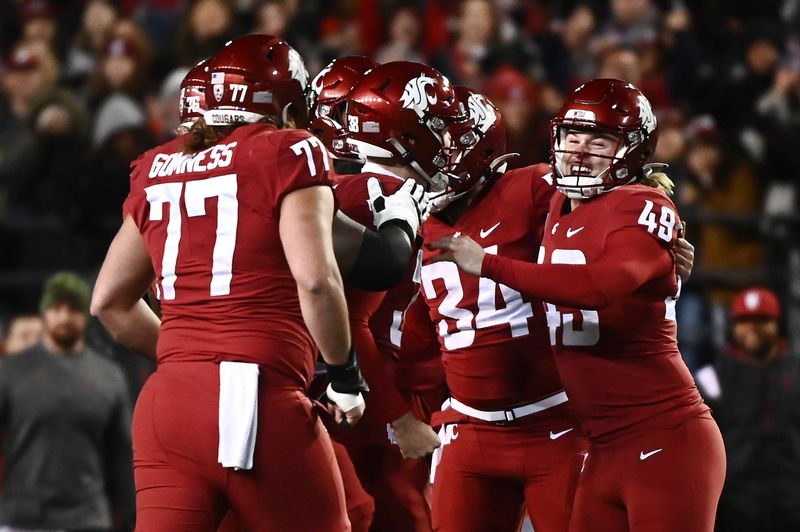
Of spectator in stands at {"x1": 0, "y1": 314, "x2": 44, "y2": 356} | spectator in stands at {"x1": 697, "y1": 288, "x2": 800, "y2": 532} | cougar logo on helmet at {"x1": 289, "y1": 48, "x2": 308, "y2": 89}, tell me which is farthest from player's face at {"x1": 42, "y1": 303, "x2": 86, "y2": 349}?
cougar logo on helmet at {"x1": 289, "y1": 48, "x2": 308, "y2": 89}

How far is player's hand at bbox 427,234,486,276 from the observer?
4.74 meters

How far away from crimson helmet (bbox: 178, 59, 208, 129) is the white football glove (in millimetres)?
615

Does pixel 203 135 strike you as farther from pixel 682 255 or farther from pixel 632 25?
pixel 632 25

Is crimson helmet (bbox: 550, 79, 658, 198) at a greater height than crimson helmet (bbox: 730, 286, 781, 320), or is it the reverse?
crimson helmet (bbox: 550, 79, 658, 198)

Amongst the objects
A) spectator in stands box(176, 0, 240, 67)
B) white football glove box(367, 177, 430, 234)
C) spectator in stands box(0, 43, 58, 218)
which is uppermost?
spectator in stands box(176, 0, 240, 67)

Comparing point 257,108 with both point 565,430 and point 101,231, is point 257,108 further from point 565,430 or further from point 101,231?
point 101,231

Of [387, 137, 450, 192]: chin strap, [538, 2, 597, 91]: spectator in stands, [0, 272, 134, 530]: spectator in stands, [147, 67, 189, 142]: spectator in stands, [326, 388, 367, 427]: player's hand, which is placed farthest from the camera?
[538, 2, 597, 91]: spectator in stands

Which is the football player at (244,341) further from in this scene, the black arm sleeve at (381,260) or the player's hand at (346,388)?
the black arm sleeve at (381,260)

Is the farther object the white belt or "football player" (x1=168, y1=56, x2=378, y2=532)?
the white belt

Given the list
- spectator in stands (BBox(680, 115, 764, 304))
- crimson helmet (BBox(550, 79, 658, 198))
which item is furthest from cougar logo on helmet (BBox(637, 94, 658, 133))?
spectator in stands (BBox(680, 115, 764, 304))

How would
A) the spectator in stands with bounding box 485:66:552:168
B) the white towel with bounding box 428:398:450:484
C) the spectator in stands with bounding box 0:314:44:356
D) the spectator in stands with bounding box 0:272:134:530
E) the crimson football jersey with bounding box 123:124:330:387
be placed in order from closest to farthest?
the crimson football jersey with bounding box 123:124:330:387 → the white towel with bounding box 428:398:450:484 → the spectator in stands with bounding box 0:272:134:530 → the spectator in stands with bounding box 0:314:44:356 → the spectator in stands with bounding box 485:66:552:168

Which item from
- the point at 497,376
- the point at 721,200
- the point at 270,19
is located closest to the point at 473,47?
the point at 270,19

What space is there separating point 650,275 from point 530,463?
35.8 inches

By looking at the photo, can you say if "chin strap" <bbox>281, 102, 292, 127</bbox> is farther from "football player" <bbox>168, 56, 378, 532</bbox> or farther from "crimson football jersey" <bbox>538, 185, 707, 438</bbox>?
"crimson football jersey" <bbox>538, 185, 707, 438</bbox>
